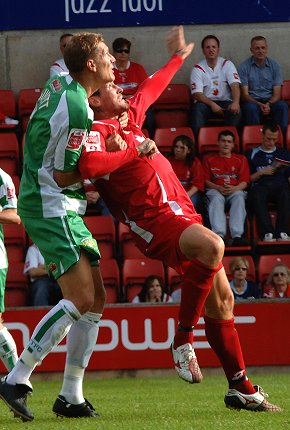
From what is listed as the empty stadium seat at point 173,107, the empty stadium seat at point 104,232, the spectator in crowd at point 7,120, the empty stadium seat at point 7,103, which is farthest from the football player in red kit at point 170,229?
the empty stadium seat at point 7,103

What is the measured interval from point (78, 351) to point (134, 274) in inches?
219

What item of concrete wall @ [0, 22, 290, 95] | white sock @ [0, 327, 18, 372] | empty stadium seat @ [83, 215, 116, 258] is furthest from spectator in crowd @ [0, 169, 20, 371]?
concrete wall @ [0, 22, 290, 95]

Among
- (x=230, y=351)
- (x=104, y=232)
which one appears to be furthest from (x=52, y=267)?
(x=104, y=232)

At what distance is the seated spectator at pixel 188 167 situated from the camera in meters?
12.7

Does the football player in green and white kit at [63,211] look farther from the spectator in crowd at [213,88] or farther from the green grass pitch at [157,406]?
the spectator in crowd at [213,88]

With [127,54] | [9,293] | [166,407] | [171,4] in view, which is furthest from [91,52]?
[171,4]

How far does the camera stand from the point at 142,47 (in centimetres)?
1473

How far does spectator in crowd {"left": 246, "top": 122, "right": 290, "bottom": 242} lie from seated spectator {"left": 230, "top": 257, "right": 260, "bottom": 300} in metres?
0.93

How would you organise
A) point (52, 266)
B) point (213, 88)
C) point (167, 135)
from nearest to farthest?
1. point (52, 266)
2. point (167, 135)
3. point (213, 88)

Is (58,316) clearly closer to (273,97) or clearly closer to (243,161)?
(243,161)

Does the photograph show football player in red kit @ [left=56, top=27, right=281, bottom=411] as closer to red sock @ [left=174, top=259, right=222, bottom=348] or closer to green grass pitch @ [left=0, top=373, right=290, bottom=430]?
red sock @ [left=174, top=259, right=222, bottom=348]

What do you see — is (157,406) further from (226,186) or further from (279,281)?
(226,186)

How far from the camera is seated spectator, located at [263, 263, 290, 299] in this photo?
11.5 meters

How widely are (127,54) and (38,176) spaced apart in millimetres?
7390
